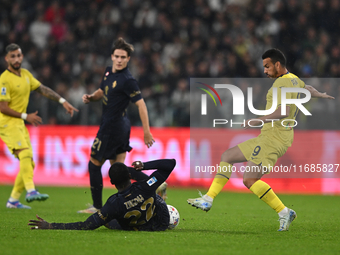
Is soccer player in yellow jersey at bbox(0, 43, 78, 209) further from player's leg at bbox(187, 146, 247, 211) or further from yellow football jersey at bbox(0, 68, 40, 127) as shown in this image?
player's leg at bbox(187, 146, 247, 211)

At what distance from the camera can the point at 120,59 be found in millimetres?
6621

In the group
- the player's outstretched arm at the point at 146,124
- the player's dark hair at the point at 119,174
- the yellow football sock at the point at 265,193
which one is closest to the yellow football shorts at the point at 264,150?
the yellow football sock at the point at 265,193

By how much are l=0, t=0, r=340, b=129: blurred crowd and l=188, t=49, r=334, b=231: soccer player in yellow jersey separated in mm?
6703

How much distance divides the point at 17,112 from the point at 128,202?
3.42 m

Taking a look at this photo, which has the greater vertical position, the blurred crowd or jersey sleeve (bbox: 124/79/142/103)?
the blurred crowd

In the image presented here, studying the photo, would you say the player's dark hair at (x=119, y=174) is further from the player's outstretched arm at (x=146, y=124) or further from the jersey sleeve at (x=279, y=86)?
the jersey sleeve at (x=279, y=86)

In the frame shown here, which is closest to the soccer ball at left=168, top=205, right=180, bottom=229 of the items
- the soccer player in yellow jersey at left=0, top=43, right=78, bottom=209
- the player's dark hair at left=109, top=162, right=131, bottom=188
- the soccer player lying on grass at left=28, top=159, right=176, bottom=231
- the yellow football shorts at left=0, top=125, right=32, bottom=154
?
the soccer player lying on grass at left=28, top=159, right=176, bottom=231

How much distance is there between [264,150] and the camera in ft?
18.5

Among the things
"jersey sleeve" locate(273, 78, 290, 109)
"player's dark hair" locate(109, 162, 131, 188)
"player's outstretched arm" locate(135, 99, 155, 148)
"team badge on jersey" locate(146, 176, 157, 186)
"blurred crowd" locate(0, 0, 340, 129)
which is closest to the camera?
"player's dark hair" locate(109, 162, 131, 188)

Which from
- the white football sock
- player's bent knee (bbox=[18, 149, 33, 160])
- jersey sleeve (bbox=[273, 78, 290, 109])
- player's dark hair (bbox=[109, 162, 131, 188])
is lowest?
→ the white football sock

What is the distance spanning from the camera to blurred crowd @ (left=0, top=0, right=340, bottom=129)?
44.6 ft

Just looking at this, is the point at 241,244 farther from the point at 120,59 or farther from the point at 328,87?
the point at 328,87

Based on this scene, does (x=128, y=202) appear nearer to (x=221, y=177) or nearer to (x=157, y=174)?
(x=157, y=174)

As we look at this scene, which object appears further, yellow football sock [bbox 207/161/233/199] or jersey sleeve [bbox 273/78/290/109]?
yellow football sock [bbox 207/161/233/199]
